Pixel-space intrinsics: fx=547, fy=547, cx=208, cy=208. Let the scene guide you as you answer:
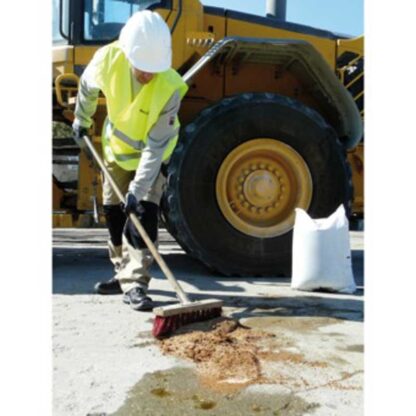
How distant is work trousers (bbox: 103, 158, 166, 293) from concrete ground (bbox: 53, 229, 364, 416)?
0.15 meters

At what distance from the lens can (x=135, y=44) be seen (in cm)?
278

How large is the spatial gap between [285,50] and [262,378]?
104 inches

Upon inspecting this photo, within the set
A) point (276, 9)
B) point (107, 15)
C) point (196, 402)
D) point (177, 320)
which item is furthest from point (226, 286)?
point (276, 9)

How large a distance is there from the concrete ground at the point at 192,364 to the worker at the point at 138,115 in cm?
21

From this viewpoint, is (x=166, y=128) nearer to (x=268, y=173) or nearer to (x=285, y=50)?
(x=268, y=173)

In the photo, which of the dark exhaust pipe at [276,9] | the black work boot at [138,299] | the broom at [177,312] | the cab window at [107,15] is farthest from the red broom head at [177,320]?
the dark exhaust pipe at [276,9]

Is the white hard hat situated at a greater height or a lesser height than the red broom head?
greater

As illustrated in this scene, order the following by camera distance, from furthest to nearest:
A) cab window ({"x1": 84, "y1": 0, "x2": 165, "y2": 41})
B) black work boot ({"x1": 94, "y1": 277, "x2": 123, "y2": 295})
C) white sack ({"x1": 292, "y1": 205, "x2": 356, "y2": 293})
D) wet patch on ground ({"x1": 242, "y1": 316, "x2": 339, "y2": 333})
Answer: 1. cab window ({"x1": 84, "y1": 0, "x2": 165, "y2": 41})
2. white sack ({"x1": 292, "y1": 205, "x2": 356, "y2": 293})
3. black work boot ({"x1": 94, "y1": 277, "x2": 123, "y2": 295})
4. wet patch on ground ({"x1": 242, "y1": 316, "x2": 339, "y2": 333})

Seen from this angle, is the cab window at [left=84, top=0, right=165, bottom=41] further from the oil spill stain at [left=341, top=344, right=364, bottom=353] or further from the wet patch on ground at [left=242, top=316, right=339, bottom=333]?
the oil spill stain at [left=341, top=344, right=364, bottom=353]

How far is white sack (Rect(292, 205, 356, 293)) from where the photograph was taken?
337 centimetres

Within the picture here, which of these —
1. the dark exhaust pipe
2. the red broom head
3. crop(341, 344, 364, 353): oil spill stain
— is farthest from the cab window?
crop(341, 344, 364, 353): oil spill stain

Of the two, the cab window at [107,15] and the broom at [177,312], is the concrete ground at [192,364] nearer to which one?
the broom at [177,312]

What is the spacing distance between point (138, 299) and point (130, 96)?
110 centimetres

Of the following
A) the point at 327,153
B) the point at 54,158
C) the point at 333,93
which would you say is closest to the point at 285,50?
the point at 333,93
